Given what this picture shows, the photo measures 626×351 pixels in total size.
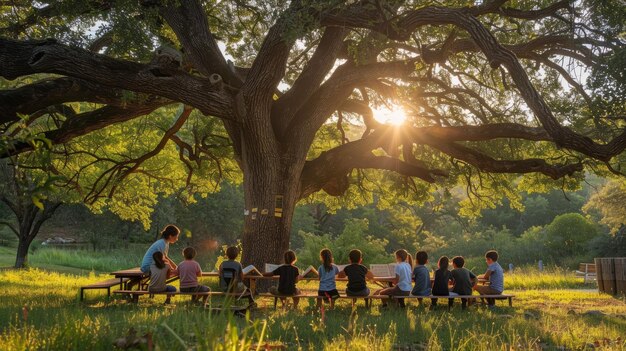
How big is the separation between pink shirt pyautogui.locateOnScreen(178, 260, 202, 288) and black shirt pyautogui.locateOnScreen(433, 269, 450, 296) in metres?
4.82

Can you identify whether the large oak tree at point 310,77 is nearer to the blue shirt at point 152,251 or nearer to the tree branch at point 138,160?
the tree branch at point 138,160

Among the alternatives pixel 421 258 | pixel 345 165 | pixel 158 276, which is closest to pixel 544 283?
pixel 345 165

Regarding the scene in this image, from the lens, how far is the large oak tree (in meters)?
11.2

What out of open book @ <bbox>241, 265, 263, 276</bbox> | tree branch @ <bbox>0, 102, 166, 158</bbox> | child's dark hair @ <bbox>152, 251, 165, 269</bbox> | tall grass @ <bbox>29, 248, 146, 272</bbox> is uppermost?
tree branch @ <bbox>0, 102, 166, 158</bbox>

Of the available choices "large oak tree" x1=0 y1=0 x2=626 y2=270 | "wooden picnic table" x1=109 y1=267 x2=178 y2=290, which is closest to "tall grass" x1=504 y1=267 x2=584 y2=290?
"large oak tree" x1=0 y1=0 x2=626 y2=270

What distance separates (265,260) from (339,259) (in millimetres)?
19201

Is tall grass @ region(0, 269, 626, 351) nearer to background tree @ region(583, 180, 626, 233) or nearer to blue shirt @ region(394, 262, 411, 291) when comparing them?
blue shirt @ region(394, 262, 411, 291)

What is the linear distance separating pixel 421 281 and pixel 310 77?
6.03 meters

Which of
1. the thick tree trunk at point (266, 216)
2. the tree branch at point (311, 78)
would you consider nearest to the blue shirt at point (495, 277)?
the thick tree trunk at point (266, 216)

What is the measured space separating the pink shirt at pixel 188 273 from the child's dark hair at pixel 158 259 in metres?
0.34

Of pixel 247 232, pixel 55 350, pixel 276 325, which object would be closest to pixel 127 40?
pixel 247 232

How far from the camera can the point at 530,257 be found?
159ft

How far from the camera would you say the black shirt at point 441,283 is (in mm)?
11969

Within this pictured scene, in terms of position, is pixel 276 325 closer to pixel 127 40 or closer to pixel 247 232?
pixel 247 232
